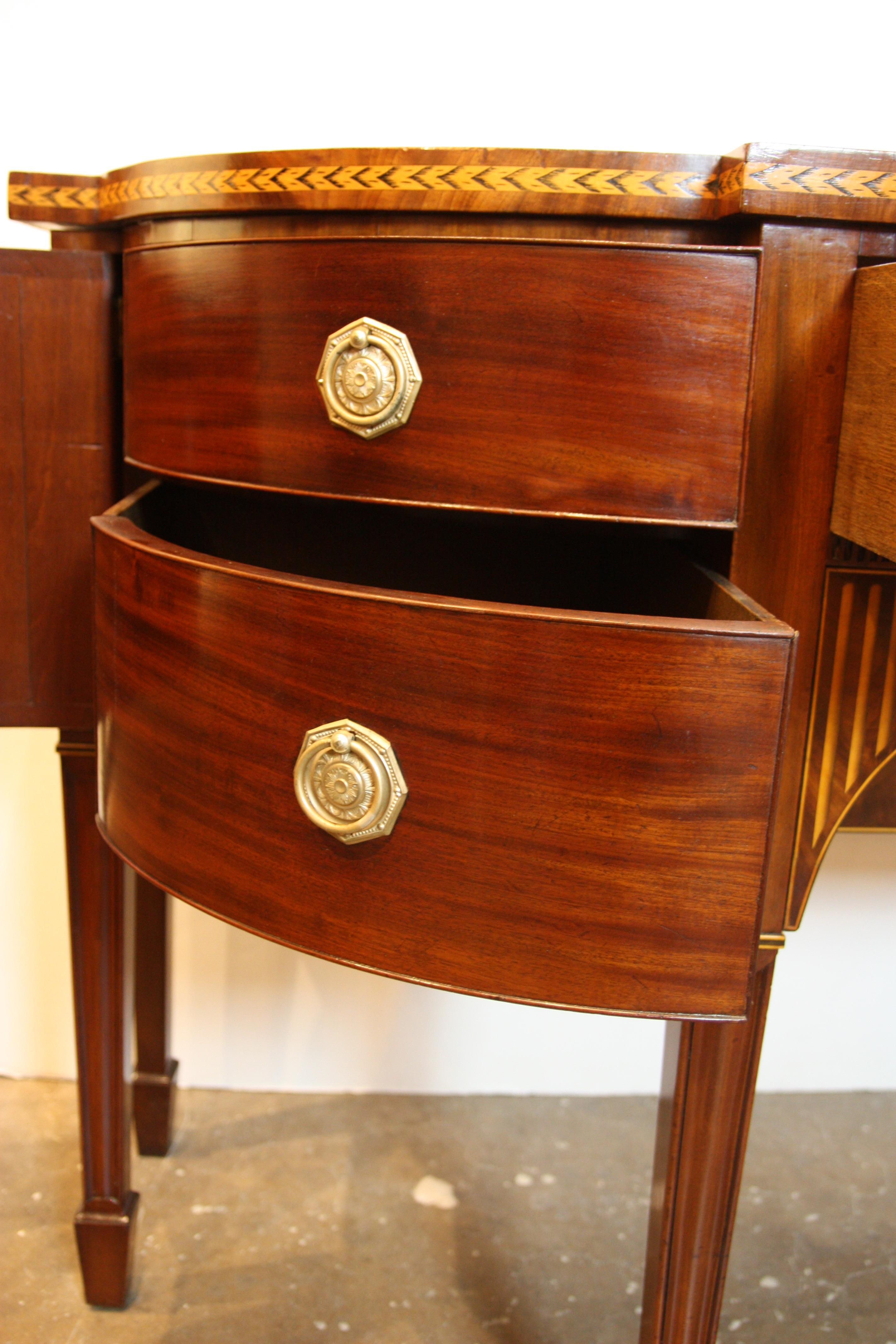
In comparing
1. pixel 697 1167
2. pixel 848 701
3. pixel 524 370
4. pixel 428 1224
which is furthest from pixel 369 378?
pixel 428 1224

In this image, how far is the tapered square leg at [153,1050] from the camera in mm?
1178

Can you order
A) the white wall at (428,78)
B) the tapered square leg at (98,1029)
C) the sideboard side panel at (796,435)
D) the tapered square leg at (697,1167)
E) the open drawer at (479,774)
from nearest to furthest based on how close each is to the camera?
the open drawer at (479,774) < the sideboard side panel at (796,435) < the tapered square leg at (697,1167) < the tapered square leg at (98,1029) < the white wall at (428,78)

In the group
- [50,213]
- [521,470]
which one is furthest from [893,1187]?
[50,213]

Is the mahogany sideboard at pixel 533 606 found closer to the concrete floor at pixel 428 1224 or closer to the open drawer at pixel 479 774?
the open drawer at pixel 479 774

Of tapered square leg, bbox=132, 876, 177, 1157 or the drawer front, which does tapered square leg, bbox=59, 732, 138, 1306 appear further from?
the drawer front

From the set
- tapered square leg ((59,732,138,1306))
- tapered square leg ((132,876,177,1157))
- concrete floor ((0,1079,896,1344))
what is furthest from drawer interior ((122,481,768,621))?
concrete floor ((0,1079,896,1344))

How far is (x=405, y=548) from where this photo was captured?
37.7 inches

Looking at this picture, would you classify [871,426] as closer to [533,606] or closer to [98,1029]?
[533,606]

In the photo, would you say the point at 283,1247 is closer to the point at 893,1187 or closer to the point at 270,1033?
the point at 270,1033

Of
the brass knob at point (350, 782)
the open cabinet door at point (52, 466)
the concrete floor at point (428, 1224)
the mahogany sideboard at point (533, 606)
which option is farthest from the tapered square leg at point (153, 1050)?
the brass knob at point (350, 782)

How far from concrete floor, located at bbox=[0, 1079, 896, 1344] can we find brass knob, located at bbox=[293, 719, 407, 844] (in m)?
0.64

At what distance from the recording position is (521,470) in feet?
1.83

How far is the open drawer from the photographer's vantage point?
0.47 metres

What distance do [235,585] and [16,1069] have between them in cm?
104
